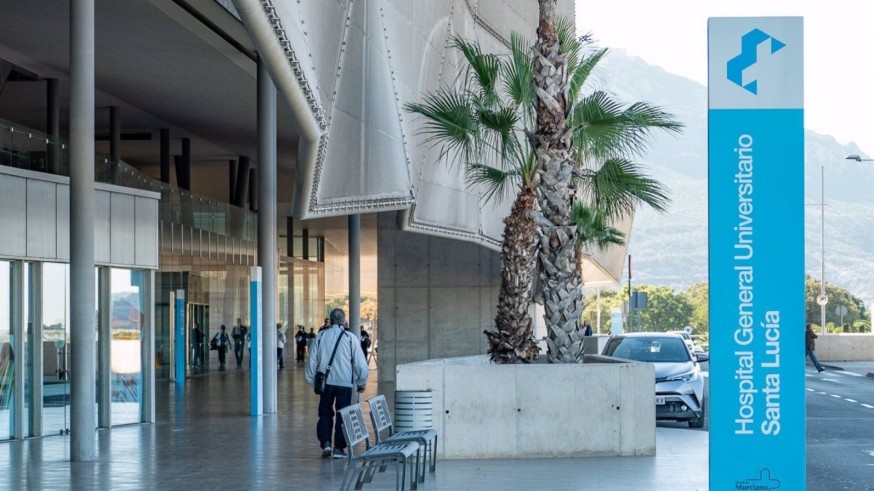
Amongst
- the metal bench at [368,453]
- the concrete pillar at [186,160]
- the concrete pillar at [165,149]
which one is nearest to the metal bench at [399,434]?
the metal bench at [368,453]

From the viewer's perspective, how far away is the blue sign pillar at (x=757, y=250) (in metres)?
7.07

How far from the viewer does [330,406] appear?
48.6 ft

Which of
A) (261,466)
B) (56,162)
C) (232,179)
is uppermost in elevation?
(232,179)

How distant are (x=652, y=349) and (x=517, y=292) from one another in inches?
147

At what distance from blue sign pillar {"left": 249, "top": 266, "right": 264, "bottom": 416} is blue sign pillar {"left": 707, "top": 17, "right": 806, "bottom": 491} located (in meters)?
15.6

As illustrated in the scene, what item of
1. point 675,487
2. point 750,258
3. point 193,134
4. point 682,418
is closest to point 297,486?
point 675,487

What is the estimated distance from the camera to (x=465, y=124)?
1850 centimetres

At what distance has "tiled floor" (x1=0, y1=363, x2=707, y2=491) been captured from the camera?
12.5 metres

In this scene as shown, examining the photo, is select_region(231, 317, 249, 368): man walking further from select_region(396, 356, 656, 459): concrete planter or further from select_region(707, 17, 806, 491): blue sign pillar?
select_region(707, 17, 806, 491): blue sign pillar

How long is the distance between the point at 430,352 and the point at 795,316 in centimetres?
2882

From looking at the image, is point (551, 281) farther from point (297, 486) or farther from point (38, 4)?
point (38, 4)

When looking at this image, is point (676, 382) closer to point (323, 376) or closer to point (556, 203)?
point (556, 203)

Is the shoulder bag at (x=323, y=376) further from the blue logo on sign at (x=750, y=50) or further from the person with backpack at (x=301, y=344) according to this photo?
the person with backpack at (x=301, y=344)

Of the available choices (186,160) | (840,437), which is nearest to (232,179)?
(186,160)
